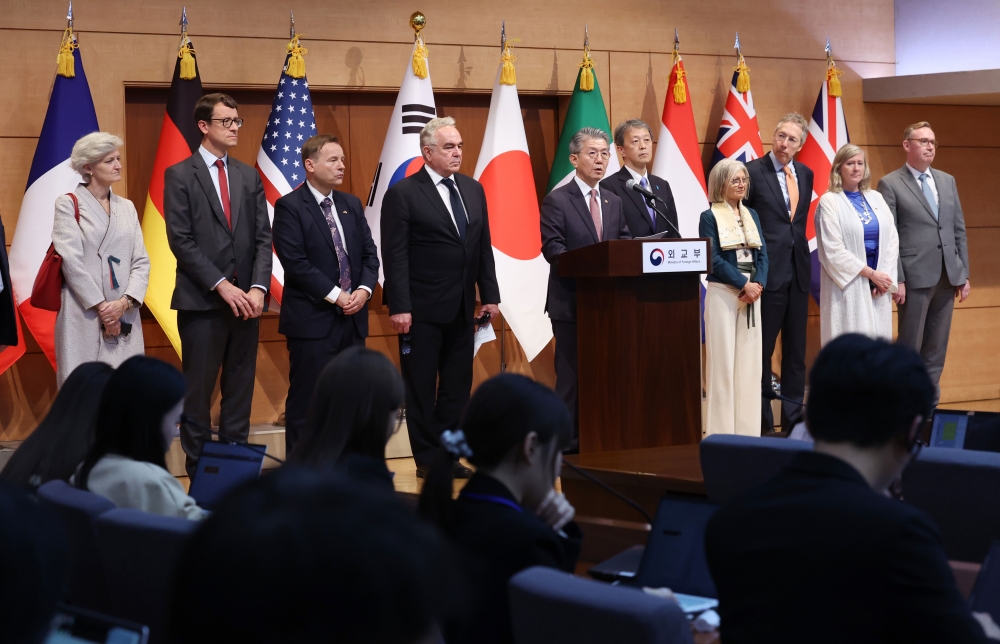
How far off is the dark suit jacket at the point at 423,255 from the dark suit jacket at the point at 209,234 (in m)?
0.59

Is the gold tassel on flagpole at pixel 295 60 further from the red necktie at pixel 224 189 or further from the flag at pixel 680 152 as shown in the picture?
the flag at pixel 680 152

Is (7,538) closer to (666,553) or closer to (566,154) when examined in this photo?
(666,553)

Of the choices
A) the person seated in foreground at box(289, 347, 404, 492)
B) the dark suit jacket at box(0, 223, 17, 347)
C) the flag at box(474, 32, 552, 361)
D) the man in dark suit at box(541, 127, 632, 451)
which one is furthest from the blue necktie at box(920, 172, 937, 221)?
the person seated in foreground at box(289, 347, 404, 492)

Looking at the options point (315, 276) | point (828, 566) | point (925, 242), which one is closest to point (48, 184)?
point (315, 276)

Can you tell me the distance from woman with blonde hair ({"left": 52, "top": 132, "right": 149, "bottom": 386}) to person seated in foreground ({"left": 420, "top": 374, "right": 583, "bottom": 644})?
134 inches

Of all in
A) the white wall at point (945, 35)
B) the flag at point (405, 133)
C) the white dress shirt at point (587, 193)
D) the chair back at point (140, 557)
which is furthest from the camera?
the white wall at point (945, 35)

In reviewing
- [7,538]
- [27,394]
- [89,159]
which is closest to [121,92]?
[89,159]

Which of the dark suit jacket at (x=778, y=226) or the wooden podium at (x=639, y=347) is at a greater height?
the dark suit jacket at (x=778, y=226)

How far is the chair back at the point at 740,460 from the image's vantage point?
2.48 m

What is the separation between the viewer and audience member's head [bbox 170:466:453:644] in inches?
23.2

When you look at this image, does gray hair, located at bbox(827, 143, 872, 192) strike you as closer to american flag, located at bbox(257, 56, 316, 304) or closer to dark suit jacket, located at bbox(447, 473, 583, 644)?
american flag, located at bbox(257, 56, 316, 304)

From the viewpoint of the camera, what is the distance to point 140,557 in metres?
1.79

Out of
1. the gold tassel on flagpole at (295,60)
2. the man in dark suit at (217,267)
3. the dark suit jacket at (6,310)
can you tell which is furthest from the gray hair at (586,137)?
the dark suit jacket at (6,310)

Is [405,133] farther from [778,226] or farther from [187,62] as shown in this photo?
[778,226]
